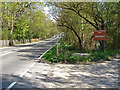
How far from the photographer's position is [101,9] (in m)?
→ 17.4

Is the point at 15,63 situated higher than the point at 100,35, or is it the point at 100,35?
the point at 100,35

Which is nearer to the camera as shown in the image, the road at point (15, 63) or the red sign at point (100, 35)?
the road at point (15, 63)

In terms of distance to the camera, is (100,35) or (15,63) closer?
(15,63)

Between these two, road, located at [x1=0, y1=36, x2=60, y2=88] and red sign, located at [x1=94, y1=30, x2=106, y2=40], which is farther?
red sign, located at [x1=94, y1=30, x2=106, y2=40]

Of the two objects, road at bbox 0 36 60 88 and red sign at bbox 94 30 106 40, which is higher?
red sign at bbox 94 30 106 40

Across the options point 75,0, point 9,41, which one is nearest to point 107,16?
point 75,0

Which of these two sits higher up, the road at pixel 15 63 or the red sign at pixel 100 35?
the red sign at pixel 100 35

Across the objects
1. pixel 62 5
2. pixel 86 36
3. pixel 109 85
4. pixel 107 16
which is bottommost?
pixel 109 85

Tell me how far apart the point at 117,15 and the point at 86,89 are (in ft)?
42.2

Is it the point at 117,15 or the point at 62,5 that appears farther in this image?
the point at 62,5

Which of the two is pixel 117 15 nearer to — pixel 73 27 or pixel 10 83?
pixel 73 27

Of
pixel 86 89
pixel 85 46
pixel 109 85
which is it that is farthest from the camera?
pixel 85 46

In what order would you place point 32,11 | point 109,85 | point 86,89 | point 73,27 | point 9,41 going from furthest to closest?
point 9,41, point 32,11, point 73,27, point 109,85, point 86,89

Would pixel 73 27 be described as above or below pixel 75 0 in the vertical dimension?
below
